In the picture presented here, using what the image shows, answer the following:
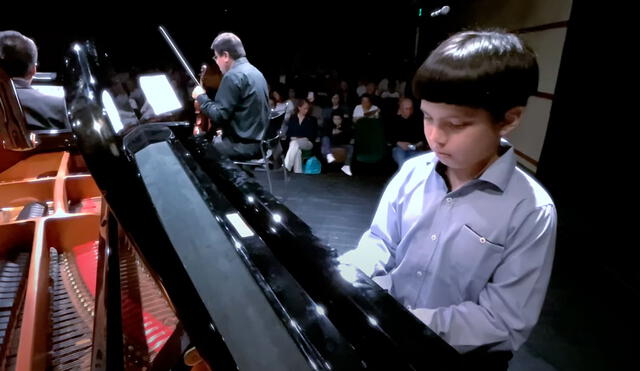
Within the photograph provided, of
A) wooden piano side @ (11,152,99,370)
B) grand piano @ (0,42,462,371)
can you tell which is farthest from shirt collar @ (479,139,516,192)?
wooden piano side @ (11,152,99,370)

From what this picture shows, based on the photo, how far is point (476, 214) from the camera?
3.19ft

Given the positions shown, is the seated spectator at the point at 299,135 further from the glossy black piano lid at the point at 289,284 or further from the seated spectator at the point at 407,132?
the glossy black piano lid at the point at 289,284

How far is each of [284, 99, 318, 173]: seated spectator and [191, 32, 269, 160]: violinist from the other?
1.95 meters

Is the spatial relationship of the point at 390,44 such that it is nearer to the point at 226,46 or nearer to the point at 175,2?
the point at 175,2

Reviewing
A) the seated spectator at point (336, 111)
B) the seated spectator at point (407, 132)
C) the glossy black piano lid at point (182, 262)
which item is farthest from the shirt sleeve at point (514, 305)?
the seated spectator at point (336, 111)

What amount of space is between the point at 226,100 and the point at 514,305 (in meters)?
3.26

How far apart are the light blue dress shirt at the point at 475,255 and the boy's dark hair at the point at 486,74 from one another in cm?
20

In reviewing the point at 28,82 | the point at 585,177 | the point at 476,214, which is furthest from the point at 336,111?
the point at 476,214

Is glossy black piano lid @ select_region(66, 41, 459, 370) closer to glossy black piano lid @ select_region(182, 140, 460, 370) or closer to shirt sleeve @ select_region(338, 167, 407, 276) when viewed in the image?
glossy black piano lid @ select_region(182, 140, 460, 370)

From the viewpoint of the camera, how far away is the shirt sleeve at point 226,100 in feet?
11.7

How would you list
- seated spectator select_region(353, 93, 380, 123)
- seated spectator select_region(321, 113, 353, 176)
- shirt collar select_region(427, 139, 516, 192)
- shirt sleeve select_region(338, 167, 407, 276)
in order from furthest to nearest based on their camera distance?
seated spectator select_region(353, 93, 380, 123), seated spectator select_region(321, 113, 353, 176), shirt sleeve select_region(338, 167, 407, 276), shirt collar select_region(427, 139, 516, 192)

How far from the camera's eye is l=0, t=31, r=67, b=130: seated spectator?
2324 mm

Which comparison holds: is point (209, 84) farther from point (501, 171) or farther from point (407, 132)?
point (501, 171)

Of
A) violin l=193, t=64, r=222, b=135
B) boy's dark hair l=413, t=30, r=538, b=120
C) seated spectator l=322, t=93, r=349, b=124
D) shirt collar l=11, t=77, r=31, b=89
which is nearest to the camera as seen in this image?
boy's dark hair l=413, t=30, r=538, b=120
